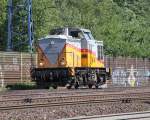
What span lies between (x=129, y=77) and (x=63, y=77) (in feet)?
43.7

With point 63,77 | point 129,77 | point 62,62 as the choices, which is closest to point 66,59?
point 62,62

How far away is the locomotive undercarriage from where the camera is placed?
96.5 ft

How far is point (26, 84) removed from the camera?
3328 cm

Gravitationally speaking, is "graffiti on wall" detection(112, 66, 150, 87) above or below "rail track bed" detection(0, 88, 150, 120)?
above

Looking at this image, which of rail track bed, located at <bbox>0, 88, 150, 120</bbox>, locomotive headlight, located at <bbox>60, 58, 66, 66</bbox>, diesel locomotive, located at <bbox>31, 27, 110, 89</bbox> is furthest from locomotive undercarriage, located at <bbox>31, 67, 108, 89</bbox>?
rail track bed, located at <bbox>0, 88, 150, 120</bbox>

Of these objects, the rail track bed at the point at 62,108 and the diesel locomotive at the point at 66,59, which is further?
the diesel locomotive at the point at 66,59

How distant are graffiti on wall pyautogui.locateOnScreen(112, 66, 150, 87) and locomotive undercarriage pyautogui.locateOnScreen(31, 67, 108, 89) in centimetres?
967

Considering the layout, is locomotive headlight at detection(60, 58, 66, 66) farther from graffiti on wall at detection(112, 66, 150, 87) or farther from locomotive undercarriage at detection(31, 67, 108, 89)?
graffiti on wall at detection(112, 66, 150, 87)

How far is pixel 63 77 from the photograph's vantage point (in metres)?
29.5

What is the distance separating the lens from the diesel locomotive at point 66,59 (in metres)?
29.4

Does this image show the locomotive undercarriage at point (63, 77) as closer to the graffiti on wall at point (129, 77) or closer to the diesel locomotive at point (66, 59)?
the diesel locomotive at point (66, 59)

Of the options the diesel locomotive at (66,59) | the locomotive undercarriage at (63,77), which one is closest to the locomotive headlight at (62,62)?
the diesel locomotive at (66,59)

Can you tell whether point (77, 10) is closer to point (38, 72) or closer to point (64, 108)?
point (38, 72)

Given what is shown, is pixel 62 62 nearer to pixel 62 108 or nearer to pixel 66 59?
pixel 66 59
